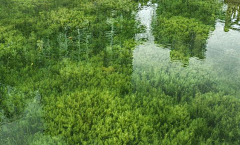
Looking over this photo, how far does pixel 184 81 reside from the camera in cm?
667

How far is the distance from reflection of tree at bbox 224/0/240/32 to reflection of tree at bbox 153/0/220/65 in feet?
2.28

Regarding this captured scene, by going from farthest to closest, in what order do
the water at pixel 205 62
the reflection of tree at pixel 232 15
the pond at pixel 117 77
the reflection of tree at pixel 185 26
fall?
the reflection of tree at pixel 232 15
the reflection of tree at pixel 185 26
the water at pixel 205 62
the pond at pixel 117 77

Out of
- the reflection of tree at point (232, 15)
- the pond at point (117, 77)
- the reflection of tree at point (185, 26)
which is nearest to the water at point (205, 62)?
the pond at point (117, 77)

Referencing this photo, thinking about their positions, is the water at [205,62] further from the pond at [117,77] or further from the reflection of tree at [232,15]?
the reflection of tree at [232,15]

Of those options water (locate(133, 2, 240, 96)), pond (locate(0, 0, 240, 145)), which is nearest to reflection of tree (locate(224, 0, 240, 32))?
pond (locate(0, 0, 240, 145))

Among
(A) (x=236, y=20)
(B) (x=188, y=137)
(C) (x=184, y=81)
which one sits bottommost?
(B) (x=188, y=137)

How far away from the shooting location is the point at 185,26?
413 inches

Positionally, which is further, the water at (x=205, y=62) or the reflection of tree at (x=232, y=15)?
the reflection of tree at (x=232, y=15)

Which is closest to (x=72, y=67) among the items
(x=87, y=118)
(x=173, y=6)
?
(x=87, y=118)

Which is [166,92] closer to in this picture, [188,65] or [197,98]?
[197,98]

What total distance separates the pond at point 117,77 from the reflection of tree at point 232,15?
12cm

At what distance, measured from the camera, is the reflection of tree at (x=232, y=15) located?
11.4 metres

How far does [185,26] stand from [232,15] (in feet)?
14.0

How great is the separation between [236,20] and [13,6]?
12.6 meters
